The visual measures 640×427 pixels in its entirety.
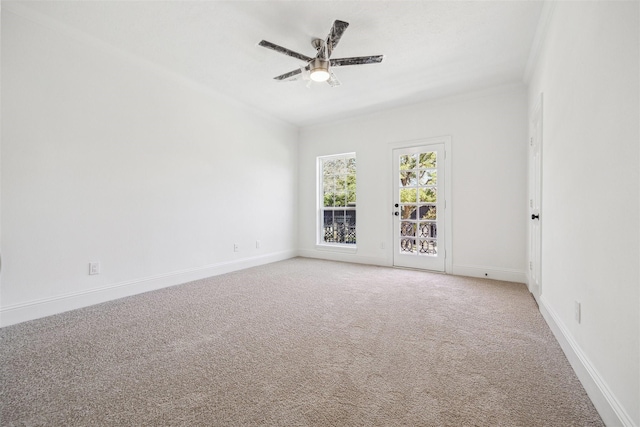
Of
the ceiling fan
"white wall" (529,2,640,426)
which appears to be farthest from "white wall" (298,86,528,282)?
the ceiling fan

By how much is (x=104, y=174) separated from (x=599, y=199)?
13.1 ft

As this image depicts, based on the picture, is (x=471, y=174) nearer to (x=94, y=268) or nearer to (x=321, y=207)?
(x=321, y=207)

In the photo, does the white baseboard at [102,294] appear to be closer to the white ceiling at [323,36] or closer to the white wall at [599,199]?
the white ceiling at [323,36]

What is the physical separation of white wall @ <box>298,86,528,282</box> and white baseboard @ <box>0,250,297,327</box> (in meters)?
2.50

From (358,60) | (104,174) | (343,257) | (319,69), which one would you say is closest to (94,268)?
(104,174)

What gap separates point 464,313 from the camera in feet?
8.62

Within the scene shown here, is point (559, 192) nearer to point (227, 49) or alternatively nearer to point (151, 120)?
point (227, 49)

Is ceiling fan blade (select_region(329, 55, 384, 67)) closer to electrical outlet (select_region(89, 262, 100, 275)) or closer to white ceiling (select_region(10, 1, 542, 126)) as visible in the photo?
white ceiling (select_region(10, 1, 542, 126))

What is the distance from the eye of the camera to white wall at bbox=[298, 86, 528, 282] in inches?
150

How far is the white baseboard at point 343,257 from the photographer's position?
4887mm

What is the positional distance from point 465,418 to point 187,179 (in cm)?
376

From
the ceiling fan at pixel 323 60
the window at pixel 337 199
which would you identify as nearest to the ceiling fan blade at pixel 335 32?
the ceiling fan at pixel 323 60

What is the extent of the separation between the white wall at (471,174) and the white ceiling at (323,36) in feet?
1.32

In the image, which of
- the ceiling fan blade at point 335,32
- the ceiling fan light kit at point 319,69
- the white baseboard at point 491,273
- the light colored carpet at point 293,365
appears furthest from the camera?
the white baseboard at point 491,273
